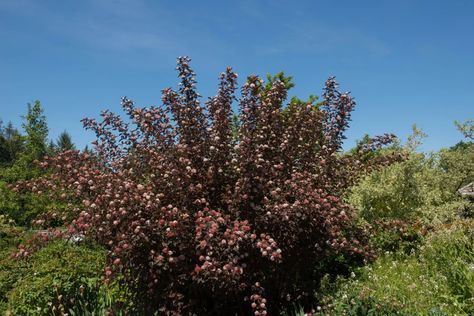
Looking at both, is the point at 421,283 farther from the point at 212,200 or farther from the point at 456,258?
the point at 212,200

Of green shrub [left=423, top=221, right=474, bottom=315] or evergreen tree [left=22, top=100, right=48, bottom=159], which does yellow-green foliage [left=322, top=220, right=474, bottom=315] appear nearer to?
green shrub [left=423, top=221, right=474, bottom=315]

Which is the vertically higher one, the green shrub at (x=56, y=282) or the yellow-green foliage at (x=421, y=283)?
the green shrub at (x=56, y=282)

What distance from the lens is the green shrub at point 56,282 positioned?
6477 millimetres

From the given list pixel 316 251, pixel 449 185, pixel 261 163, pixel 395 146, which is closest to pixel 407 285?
pixel 316 251

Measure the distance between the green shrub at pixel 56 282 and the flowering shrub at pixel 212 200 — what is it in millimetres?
793

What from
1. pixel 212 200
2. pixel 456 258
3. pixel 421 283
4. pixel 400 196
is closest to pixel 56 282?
pixel 212 200

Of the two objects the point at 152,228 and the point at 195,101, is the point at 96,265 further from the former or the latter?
the point at 195,101

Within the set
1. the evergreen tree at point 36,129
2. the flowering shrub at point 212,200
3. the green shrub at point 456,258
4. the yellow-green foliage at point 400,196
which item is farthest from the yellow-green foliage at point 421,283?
the evergreen tree at point 36,129

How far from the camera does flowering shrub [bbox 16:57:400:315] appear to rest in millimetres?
5508

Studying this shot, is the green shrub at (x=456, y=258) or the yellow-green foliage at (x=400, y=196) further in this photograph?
the yellow-green foliage at (x=400, y=196)

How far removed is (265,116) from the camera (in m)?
6.99

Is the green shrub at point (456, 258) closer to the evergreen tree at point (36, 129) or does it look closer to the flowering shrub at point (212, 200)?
the flowering shrub at point (212, 200)

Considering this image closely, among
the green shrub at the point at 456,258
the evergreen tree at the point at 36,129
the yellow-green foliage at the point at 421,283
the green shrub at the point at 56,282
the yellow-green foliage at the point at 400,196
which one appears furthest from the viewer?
the evergreen tree at the point at 36,129

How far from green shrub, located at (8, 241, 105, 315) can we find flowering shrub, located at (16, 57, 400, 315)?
2.60 ft
